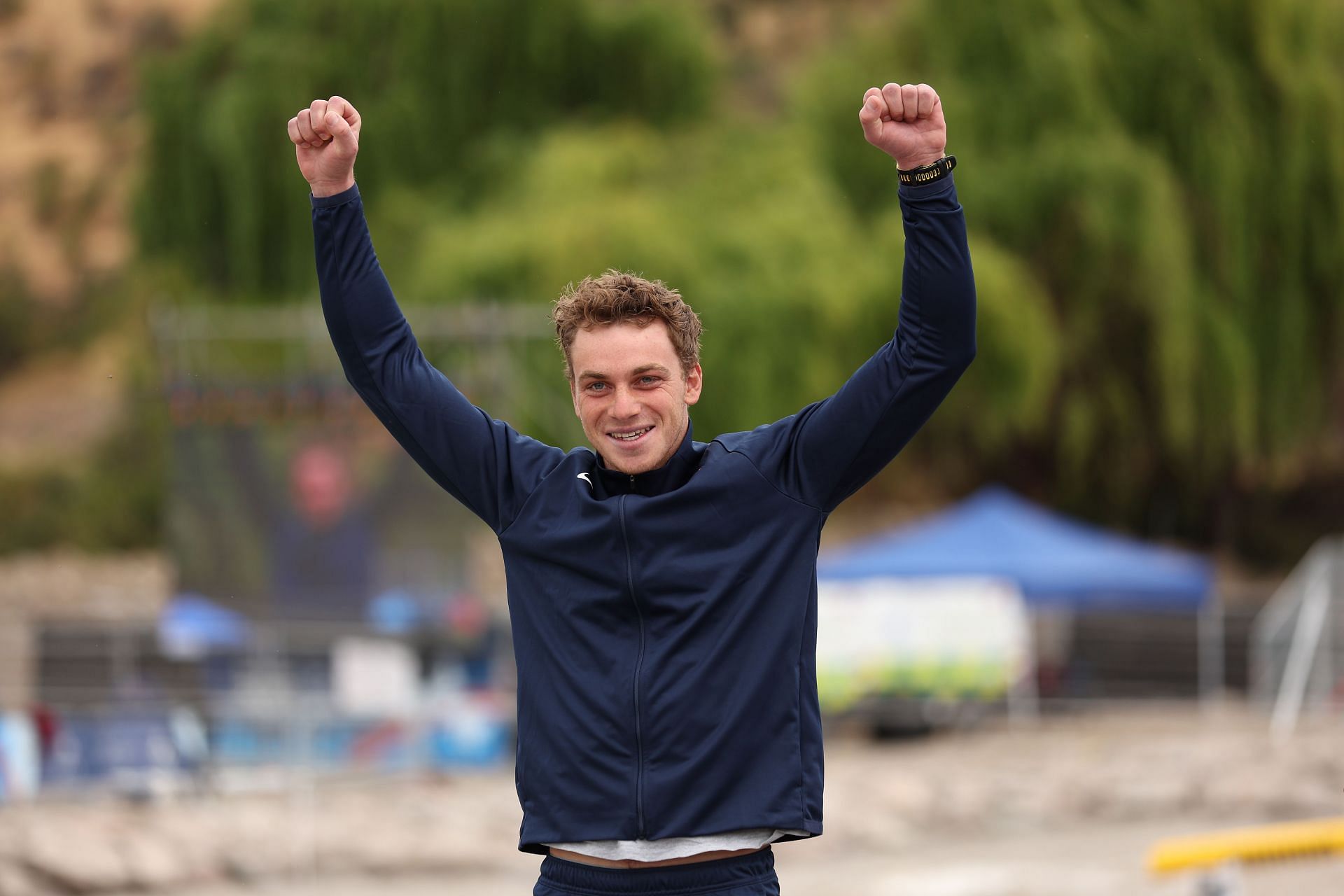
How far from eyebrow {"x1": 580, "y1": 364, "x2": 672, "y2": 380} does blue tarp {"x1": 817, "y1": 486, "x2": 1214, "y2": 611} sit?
14977mm

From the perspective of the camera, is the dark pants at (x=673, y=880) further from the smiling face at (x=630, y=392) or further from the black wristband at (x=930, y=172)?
the black wristband at (x=930, y=172)

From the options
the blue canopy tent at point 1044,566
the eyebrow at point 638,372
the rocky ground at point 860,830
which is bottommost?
the rocky ground at point 860,830

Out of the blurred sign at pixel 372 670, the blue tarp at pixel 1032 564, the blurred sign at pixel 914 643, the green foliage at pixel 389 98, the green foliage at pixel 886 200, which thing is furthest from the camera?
the green foliage at pixel 389 98

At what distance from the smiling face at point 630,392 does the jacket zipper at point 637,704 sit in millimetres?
84

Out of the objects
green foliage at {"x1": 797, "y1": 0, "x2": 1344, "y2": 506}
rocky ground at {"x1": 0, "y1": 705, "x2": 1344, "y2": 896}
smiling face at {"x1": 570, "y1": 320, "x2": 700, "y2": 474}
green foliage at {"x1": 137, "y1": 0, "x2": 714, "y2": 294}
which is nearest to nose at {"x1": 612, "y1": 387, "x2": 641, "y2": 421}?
smiling face at {"x1": 570, "y1": 320, "x2": 700, "y2": 474}

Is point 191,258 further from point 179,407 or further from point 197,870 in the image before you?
point 197,870

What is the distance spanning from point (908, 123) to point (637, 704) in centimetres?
88

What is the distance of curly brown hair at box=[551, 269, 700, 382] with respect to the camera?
94.6 inches

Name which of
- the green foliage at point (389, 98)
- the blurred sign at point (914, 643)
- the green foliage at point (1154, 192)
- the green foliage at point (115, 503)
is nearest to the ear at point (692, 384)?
the blurred sign at point (914, 643)

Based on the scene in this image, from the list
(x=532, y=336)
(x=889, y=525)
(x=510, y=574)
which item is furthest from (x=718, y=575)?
(x=889, y=525)

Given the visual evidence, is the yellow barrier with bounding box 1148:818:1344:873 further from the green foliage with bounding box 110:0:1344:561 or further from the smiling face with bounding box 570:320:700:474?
the green foliage with bounding box 110:0:1344:561

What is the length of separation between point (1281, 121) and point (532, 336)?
33.0 ft

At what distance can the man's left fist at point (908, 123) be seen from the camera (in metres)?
2.32

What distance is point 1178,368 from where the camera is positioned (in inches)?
843
